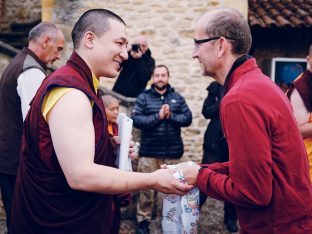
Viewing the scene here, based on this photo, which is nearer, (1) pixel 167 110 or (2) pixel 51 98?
(2) pixel 51 98

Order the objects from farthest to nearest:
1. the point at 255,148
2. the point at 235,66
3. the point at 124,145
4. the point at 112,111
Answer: the point at 112,111 < the point at 124,145 < the point at 235,66 < the point at 255,148

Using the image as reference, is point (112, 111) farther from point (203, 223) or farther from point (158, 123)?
point (203, 223)

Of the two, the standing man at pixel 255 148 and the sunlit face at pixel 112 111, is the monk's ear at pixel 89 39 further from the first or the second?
the sunlit face at pixel 112 111

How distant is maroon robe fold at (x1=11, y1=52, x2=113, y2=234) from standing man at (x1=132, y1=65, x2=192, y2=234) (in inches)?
135

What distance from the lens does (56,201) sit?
7.52ft

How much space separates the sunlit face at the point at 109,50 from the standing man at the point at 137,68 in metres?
4.13

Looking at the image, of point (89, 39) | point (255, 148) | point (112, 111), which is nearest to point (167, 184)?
point (255, 148)

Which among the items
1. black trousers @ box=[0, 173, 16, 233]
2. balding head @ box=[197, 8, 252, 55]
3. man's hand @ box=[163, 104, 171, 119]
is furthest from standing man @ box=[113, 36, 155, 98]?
balding head @ box=[197, 8, 252, 55]

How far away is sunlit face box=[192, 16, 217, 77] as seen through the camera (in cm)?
246

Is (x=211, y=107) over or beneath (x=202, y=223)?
over

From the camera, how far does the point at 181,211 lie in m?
2.70

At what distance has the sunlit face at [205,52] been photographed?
8.07 feet

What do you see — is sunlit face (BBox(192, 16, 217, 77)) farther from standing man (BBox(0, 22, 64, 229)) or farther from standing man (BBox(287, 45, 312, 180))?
standing man (BBox(0, 22, 64, 229))

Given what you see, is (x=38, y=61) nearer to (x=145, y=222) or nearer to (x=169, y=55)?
(x=145, y=222)
